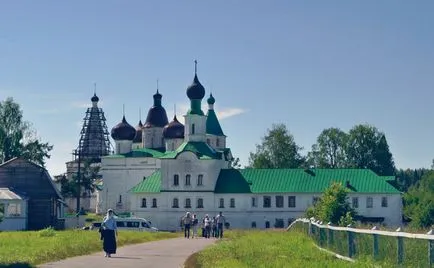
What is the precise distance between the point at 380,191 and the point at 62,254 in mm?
62851

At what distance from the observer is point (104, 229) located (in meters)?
23.5

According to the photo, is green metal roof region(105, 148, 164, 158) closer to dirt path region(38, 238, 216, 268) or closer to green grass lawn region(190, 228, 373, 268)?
green grass lawn region(190, 228, 373, 268)

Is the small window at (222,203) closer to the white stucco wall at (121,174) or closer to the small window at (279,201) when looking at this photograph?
the small window at (279,201)

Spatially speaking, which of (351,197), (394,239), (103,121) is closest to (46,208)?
(351,197)

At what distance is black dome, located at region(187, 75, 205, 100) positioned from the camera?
88.2 meters

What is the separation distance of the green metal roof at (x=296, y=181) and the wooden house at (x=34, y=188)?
2477 centimetres

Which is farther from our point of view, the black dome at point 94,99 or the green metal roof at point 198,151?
the black dome at point 94,99

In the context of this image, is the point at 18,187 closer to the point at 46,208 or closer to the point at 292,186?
the point at 46,208

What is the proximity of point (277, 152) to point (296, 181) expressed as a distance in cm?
2386

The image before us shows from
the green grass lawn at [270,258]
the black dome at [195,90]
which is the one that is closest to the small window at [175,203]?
the black dome at [195,90]

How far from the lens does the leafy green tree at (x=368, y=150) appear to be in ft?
364

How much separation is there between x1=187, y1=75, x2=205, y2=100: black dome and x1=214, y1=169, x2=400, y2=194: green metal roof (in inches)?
332

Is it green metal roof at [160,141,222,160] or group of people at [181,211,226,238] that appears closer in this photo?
group of people at [181,211,226,238]

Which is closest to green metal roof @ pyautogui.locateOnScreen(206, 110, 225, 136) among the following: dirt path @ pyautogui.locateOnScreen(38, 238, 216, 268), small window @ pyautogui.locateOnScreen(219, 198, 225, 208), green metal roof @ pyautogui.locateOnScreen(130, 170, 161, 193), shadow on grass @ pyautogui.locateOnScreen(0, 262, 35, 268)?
green metal roof @ pyautogui.locateOnScreen(130, 170, 161, 193)
